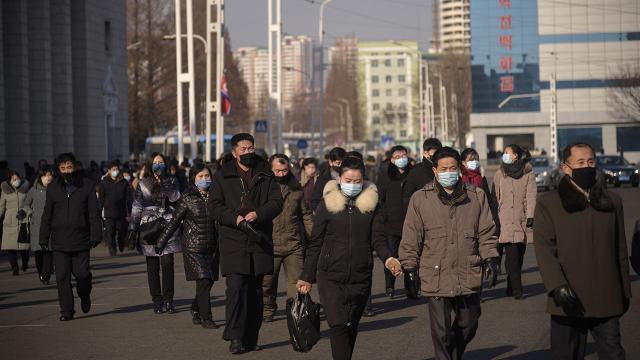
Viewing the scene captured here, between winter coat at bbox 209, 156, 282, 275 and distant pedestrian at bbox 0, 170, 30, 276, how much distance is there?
9293 millimetres

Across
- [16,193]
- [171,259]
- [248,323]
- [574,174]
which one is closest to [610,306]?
[574,174]

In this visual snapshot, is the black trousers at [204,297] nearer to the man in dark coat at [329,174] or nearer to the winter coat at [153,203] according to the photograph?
the winter coat at [153,203]

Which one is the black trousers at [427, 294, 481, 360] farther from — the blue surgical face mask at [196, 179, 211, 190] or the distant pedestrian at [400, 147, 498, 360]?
the blue surgical face mask at [196, 179, 211, 190]

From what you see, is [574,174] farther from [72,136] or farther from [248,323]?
[72,136]

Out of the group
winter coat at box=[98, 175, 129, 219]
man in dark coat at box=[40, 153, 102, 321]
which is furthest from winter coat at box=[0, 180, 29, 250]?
man in dark coat at box=[40, 153, 102, 321]

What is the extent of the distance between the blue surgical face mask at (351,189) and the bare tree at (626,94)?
80361 millimetres

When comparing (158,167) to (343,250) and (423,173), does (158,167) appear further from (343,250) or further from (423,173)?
(343,250)

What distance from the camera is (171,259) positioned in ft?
44.8

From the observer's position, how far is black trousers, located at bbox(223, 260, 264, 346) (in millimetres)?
10727

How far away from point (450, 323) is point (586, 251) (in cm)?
155

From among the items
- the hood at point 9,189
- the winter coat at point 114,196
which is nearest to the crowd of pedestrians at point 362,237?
the hood at point 9,189

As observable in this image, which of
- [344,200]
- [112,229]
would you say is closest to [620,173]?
[112,229]

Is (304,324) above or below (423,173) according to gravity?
below

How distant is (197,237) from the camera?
1262 centimetres
